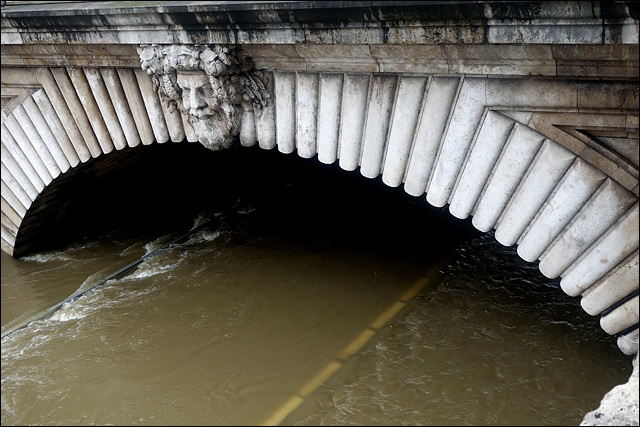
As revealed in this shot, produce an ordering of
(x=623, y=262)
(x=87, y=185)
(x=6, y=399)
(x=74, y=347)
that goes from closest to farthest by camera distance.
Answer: (x=623, y=262)
(x=6, y=399)
(x=74, y=347)
(x=87, y=185)

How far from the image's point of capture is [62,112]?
6234 mm

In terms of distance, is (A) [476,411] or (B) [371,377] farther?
(B) [371,377]

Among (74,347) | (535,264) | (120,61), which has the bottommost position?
(535,264)

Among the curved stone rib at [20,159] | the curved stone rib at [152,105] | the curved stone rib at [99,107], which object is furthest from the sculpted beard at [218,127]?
the curved stone rib at [20,159]

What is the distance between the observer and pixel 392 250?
255 inches

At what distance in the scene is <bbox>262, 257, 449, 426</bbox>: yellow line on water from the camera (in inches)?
173

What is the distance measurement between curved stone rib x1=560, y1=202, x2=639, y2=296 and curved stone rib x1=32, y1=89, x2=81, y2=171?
14.8ft

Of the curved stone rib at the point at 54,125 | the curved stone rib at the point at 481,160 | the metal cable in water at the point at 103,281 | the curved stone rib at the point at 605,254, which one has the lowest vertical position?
the curved stone rib at the point at 605,254

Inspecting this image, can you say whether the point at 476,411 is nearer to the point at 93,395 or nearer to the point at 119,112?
the point at 93,395

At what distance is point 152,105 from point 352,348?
258 centimetres

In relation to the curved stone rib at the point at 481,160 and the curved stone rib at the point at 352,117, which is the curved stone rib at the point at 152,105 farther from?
the curved stone rib at the point at 481,160

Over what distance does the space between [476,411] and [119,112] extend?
382 cm

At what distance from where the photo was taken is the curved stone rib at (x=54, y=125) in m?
6.29

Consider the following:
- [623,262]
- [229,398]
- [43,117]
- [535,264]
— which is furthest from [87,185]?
[623,262]
